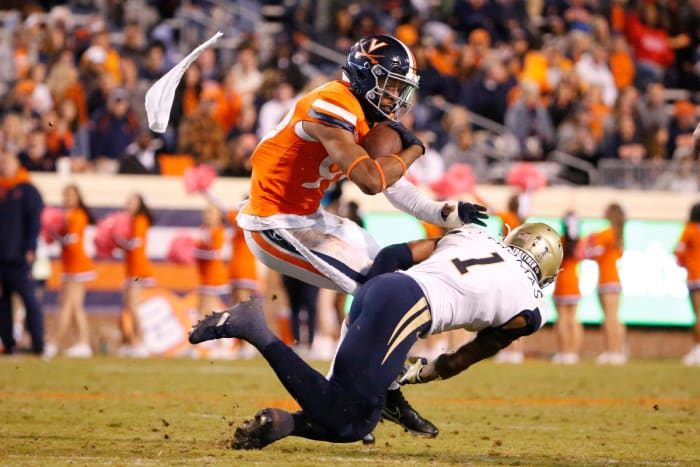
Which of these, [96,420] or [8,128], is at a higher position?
[8,128]

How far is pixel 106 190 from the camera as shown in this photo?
1446cm

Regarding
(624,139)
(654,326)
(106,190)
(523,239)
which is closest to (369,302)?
(523,239)

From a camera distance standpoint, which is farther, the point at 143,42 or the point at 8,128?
the point at 143,42

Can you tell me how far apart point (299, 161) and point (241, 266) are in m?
7.95

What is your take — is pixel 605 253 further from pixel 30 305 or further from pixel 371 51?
pixel 371 51

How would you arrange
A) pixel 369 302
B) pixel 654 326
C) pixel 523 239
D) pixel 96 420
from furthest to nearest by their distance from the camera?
1. pixel 654 326
2. pixel 96 420
3. pixel 523 239
4. pixel 369 302

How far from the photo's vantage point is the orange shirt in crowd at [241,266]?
562 inches

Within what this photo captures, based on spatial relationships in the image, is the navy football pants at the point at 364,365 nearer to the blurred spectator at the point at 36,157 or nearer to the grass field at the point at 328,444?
the grass field at the point at 328,444

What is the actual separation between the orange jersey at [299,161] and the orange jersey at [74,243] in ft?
24.7

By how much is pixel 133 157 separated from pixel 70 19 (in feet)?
9.84

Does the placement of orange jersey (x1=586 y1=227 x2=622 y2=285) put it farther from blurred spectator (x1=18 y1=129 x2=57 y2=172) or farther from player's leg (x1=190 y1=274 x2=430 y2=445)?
player's leg (x1=190 y1=274 x2=430 y2=445)

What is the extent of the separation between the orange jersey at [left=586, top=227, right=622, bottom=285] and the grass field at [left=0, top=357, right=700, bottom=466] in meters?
1.83

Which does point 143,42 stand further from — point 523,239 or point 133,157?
point 523,239

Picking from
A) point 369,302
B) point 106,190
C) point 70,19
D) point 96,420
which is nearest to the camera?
point 369,302
